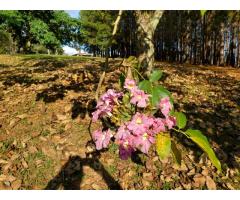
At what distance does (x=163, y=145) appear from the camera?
4.66ft

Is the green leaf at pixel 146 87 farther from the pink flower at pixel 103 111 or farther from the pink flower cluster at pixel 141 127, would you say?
the pink flower at pixel 103 111

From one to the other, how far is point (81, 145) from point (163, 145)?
13.6 feet

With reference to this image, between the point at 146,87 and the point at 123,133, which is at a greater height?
the point at 146,87

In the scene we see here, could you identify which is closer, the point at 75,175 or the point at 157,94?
the point at 157,94

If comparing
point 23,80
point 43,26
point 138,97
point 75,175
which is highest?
point 43,26

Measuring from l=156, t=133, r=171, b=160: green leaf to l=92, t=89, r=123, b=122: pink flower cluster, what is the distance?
0.30 m

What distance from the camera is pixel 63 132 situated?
5.80 m

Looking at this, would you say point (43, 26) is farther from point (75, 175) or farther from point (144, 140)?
point (144, 140)

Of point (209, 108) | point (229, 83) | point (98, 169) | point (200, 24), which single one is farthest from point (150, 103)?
point (200, 24)

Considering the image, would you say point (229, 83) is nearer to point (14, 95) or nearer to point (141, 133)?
point (14, 95)

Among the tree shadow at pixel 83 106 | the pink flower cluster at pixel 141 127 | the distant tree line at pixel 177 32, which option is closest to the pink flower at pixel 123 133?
the pink flower cluster at pixel 141 127

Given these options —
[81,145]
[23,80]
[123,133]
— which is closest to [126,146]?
[123,133]

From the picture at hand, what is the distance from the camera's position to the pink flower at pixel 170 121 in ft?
4.91

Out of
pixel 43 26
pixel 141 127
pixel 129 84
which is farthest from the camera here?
pixel 43 26
